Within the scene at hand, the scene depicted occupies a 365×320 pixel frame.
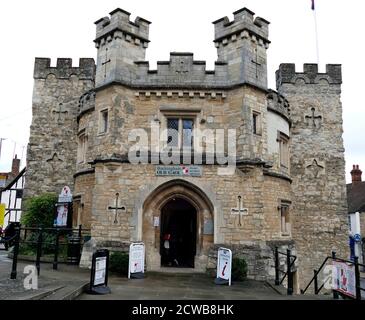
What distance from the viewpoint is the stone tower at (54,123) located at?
1702 centimetres

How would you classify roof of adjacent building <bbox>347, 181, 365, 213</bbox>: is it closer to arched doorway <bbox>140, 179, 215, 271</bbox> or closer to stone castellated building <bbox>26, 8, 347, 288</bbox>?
stone castellated building <bbox>26, 8, 347, 288</bbox>

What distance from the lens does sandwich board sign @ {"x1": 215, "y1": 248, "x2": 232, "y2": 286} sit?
30.6 feet

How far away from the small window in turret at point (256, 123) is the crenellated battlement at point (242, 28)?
8.86 feet

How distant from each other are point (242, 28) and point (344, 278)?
8.39 meters

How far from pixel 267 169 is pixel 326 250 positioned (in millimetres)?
6459

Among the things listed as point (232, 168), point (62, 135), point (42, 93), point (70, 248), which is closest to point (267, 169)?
point (232, 168)

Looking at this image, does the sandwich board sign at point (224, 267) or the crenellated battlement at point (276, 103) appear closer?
the sandwich board sign at point (224, 267)

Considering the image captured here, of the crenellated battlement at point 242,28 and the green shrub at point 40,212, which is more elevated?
the crenellated battlement at point 242,28

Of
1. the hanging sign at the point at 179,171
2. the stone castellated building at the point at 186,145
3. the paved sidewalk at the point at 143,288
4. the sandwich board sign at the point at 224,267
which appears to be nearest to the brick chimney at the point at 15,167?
the stone castellated building at the point at 186,145

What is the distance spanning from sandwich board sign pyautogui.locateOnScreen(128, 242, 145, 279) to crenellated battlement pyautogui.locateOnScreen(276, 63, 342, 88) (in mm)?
11764

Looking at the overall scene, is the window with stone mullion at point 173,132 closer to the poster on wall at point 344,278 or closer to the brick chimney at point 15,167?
the poster on wall at point 344,278

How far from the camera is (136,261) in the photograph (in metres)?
9.70

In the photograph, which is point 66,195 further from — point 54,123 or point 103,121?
point 54,123
